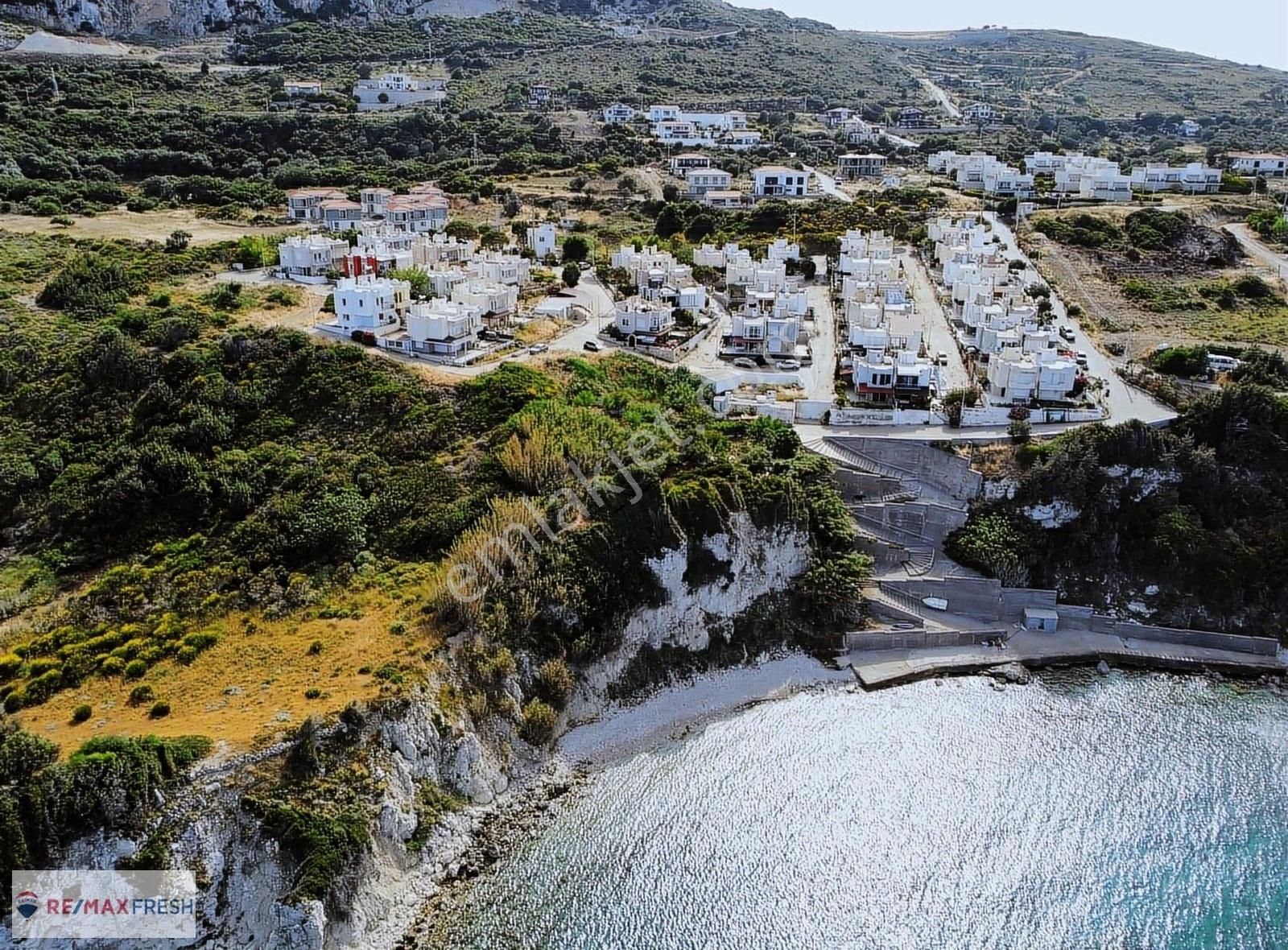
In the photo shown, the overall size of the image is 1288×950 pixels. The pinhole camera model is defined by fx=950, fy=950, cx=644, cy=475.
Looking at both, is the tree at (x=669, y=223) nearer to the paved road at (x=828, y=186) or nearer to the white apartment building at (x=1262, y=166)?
the paved road at (x=828, y=186)

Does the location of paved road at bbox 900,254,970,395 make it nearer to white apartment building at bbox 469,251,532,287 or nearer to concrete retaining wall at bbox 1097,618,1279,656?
concrete retaining wall at bbox 1097,618,1279,656

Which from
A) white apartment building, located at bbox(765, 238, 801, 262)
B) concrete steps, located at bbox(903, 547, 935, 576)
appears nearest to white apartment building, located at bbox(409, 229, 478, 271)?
white apartment building, located at bbox(765, 238, 801, 262)

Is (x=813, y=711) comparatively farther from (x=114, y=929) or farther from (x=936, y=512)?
(x=114, y=929)

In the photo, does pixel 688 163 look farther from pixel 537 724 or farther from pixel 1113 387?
Result: pixel 537 724

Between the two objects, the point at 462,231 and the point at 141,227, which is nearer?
the point at 141,227


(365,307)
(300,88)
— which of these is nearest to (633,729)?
(365,307)

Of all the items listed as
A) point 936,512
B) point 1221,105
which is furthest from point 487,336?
point 1221,105
